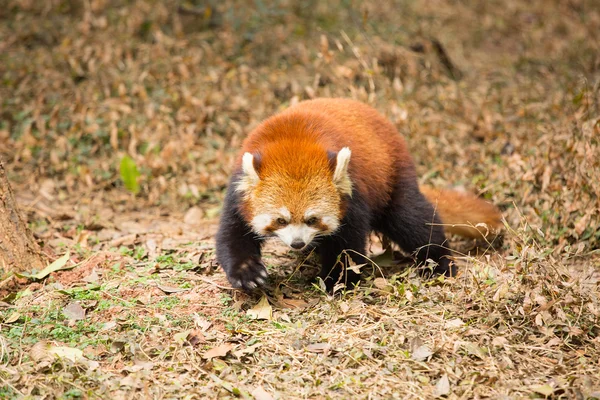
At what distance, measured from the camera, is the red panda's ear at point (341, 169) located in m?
3.97

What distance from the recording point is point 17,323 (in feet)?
12.4

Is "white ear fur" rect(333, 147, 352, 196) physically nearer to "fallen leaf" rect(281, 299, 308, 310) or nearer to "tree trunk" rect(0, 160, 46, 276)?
Result: "fallen leaf" rect(281, 299, 308, 310)

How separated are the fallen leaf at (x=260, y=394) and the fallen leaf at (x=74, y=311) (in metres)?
1.30

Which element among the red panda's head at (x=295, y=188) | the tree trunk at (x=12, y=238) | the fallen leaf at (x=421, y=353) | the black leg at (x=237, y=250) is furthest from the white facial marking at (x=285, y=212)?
the tree trunk at (x=12, y=238)

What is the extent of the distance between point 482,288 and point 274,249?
1804mm

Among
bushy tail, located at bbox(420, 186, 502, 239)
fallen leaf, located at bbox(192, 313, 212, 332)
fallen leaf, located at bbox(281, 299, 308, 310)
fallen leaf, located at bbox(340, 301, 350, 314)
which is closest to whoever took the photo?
fallen leaf, located at bbox(192, 313, 212, 332)

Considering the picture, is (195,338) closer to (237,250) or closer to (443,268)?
(237,250)

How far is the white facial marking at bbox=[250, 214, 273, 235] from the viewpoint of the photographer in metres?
4.05

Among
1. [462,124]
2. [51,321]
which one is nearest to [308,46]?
[462,124]

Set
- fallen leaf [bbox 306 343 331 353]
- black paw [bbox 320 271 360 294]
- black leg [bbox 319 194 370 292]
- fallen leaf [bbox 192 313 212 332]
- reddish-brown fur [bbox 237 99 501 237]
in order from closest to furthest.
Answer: fallen leaf [bbox 306 343 331 353] < fallen leaf [bbox 192 313 212 332] < reddish-brown fur [bbox 237 99 501 237] < black leg [bbox 319 194 370 292] < black paw [bbox 320 271 360 294]

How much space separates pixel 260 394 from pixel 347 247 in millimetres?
1404

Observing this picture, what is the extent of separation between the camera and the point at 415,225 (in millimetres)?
4762

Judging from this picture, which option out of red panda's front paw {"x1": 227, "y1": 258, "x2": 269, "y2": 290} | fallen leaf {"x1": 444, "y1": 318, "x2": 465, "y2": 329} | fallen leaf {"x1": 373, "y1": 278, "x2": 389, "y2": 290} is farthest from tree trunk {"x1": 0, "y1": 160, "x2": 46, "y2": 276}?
fallen leaf {"x1": 444, "y1": 318, "x2": 465, "y2": 329}

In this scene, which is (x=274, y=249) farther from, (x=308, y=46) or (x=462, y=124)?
(x=308, y=46)
